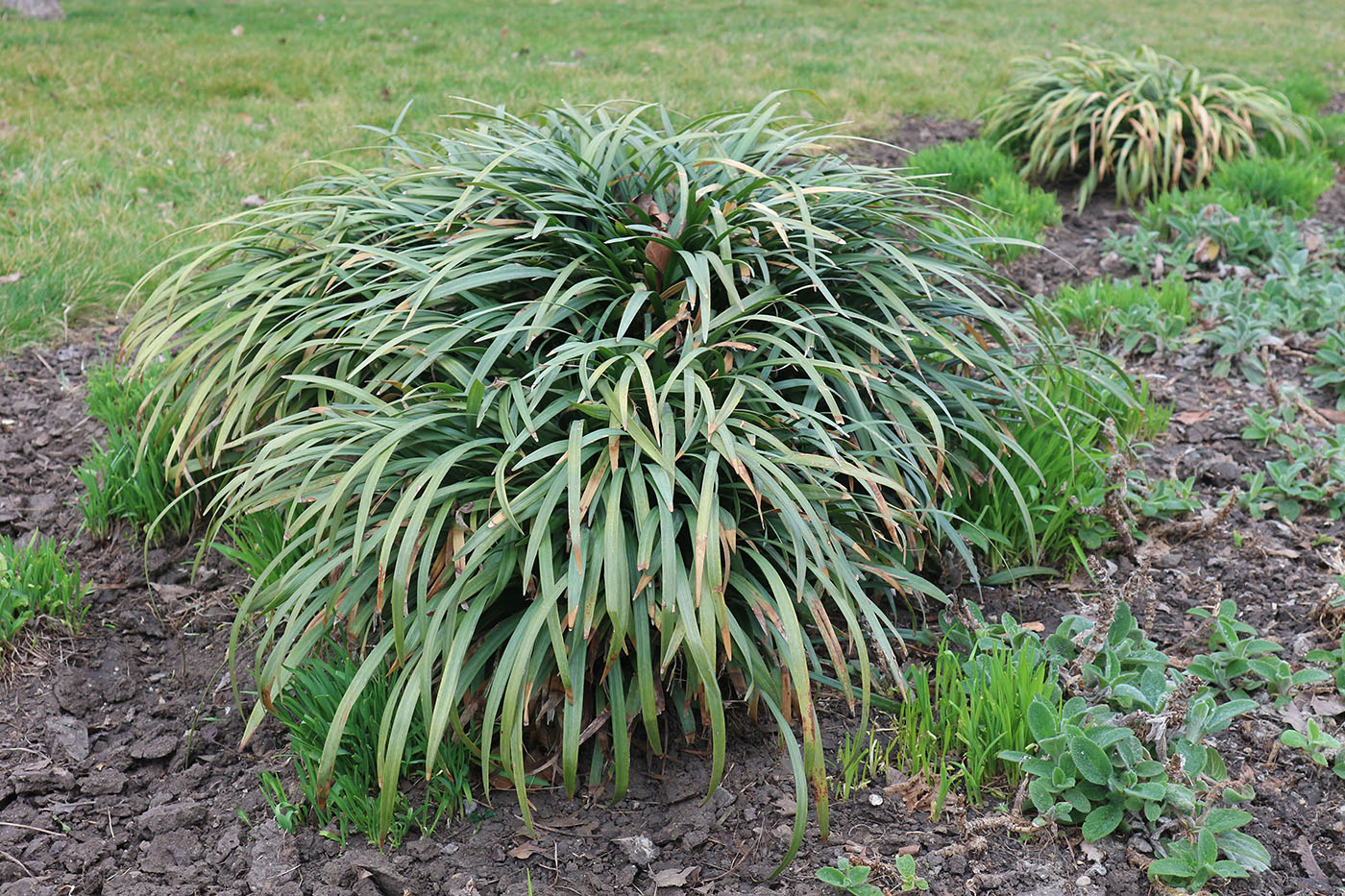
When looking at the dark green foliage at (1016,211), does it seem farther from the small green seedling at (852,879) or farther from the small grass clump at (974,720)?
the small green seedling at (852,879)

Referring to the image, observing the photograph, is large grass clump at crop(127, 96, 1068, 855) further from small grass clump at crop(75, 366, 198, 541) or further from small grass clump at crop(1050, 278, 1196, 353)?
small grass clump at crop(1050, 278, 1196, 353)

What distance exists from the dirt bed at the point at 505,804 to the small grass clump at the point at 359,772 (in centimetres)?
4

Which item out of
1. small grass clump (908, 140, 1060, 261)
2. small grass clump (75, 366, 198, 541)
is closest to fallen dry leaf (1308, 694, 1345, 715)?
small grass clump (908, 140, 1060, 261)

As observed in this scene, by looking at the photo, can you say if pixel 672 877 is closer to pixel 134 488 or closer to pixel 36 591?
pixel 36 591

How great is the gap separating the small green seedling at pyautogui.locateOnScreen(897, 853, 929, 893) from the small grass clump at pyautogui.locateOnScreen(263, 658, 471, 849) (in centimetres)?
84

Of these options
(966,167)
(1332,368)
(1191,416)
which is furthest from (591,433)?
(966,167)

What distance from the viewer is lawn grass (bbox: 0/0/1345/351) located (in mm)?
4562

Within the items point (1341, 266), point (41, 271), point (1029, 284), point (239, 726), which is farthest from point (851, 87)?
point (239, 726)

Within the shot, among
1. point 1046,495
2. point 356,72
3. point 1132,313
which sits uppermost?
point 356,72

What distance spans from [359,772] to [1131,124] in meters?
4.80

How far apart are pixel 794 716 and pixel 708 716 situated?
11.0 inches

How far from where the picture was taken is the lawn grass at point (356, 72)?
4.56 metres

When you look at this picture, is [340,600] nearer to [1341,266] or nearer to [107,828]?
[107,828]

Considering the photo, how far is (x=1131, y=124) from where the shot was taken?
5102mm
